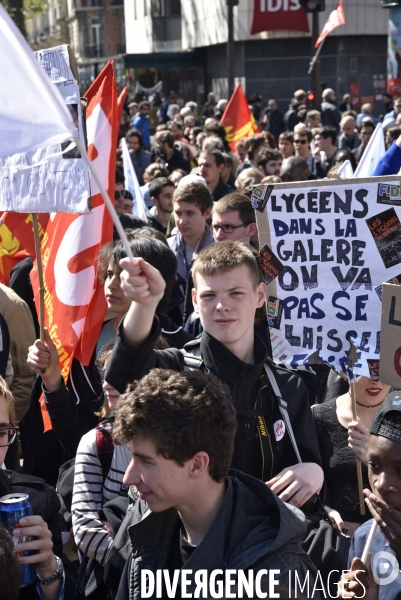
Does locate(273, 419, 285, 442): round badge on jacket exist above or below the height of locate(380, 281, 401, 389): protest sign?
below

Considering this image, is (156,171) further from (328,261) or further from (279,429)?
(279,429)

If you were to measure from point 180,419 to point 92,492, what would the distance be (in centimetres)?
100

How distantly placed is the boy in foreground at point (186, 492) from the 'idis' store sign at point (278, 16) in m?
30.8

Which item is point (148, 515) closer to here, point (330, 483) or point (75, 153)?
point (330, 483)

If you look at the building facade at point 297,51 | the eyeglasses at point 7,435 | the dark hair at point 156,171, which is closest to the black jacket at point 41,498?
the eyeglasses at point 7,435

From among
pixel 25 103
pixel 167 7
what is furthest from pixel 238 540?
pixel 167 7

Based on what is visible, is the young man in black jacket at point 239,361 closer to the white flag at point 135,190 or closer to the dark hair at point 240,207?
the dark hair at point 240,207

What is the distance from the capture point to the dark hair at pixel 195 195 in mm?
6332

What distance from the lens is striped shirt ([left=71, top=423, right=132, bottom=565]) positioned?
10.3 feet

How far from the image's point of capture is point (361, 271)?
3.56 meters


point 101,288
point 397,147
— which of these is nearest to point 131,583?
point 101,288

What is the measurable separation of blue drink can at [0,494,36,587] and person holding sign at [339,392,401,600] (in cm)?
90

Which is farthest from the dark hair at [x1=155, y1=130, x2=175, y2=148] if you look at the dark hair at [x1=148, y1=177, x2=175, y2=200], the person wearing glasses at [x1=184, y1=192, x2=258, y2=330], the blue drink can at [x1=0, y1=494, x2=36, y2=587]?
the blue drink can at [x1=0, y1=494, x2=36, y2=587]

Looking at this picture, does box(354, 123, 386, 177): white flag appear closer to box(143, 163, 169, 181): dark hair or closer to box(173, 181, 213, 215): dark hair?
box(173, 181, 213, 215): dark hair
